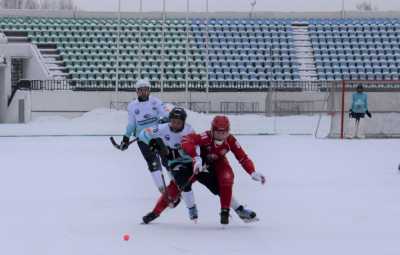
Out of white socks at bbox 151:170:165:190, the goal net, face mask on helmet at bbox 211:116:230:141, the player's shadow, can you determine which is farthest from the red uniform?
the goal net

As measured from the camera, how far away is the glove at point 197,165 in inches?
397

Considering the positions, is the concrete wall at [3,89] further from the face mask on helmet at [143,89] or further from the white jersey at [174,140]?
the white jersey at [174,140]

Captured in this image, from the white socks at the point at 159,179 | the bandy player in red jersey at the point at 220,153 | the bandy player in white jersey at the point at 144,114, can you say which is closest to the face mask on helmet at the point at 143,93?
the bandy player in white jersey at the point at 144,114

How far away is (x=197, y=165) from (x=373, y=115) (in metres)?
23.2

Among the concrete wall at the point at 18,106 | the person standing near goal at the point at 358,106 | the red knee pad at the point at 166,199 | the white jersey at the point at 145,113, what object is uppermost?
the white jersey at the point at 145,113

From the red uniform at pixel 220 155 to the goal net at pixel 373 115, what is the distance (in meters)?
20.6

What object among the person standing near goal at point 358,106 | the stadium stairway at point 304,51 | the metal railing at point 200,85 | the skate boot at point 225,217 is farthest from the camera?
the stadium stairway at point 304,51

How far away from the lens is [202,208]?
12.2m

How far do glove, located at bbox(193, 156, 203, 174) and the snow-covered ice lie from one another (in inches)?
23.9

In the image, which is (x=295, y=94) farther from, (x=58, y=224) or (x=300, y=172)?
(x=58, y=224)

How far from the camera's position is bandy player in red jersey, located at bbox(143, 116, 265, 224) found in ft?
33.4

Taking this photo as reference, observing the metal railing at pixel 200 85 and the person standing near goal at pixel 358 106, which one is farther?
the metal railing at pixel 200 85

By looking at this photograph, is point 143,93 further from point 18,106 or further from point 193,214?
point 18,106

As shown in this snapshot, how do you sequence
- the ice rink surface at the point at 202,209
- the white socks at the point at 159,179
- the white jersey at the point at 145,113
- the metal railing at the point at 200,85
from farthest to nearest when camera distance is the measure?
the metal railing at the point at 200,85, the white jersey at the point at 145,113, the white socks at the point at 159,179, the ice rink surface at the point at 202,209
